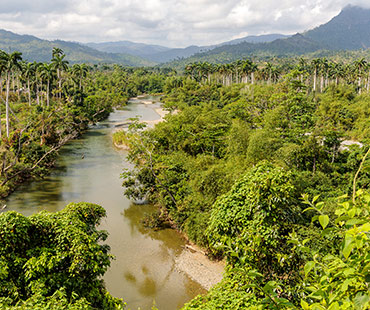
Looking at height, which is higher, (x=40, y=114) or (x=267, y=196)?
(x=40, y=114)

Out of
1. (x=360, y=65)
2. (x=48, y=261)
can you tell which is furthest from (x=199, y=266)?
(x=360, y=65)

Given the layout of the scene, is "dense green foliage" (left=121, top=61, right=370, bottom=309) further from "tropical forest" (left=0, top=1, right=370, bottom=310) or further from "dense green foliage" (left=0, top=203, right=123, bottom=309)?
"dense green foliage" (left=0, top=203, right=123, bottom=309)

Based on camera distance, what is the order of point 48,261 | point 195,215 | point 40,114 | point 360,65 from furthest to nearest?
point 360,65 → point 40,114 → point 195,215 → point 48,261

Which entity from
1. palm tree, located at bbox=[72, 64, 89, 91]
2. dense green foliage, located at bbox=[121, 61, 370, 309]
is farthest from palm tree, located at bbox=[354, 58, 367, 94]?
palm tree, located at bbox=[72, 64, 89, 91]

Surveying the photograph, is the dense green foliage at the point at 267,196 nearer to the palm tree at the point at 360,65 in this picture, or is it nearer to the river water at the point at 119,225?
the river water at the point at 119,225

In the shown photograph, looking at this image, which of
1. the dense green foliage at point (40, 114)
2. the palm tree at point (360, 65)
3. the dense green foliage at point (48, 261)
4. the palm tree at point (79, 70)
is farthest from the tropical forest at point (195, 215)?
the palm tree at point (360, 65)

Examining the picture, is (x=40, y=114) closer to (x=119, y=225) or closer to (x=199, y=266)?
(x=119, y=225)

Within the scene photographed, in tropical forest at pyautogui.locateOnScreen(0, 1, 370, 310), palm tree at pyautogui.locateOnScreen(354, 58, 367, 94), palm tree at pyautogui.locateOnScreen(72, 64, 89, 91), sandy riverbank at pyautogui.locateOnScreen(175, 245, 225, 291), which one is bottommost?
sandy riverbank at pyautogui.locateOnScreen(175, 245, 225, 291)
